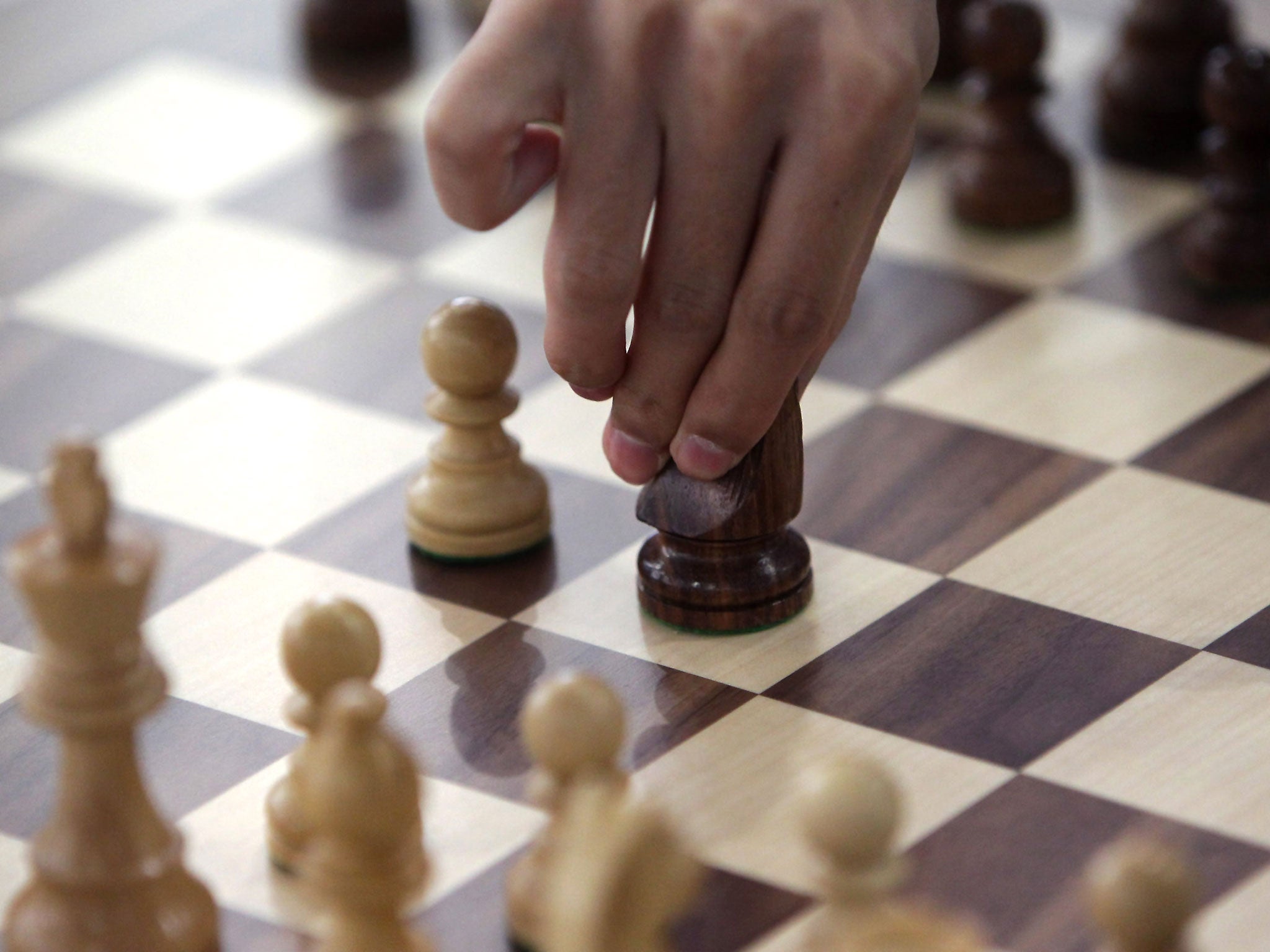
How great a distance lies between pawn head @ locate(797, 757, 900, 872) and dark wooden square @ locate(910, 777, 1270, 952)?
0.15 meters

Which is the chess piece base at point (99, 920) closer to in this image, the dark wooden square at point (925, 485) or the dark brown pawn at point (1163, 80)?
the dark wooden square at point (925, 485)

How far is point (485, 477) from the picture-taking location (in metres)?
1.27

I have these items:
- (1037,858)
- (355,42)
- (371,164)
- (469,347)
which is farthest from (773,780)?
(355,42)

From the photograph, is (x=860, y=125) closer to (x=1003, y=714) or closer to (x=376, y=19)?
(x=1003, y=714)

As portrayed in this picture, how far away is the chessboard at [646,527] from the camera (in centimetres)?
98

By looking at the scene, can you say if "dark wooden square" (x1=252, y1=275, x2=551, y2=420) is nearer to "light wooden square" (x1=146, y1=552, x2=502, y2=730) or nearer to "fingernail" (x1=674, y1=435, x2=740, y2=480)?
"light wooden square" (x1=146, y1=552, x2=502, y2=730)

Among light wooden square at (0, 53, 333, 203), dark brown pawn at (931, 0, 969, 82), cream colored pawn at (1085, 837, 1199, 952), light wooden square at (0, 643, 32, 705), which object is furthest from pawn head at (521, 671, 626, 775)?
dark brown pawn at (931, 0, 969, 82)

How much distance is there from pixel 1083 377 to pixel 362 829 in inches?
32.9

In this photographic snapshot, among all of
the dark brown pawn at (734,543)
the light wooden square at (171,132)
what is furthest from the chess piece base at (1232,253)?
the light wooden square at (171,132)

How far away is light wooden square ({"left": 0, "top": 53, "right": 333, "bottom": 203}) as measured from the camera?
1.92 metres

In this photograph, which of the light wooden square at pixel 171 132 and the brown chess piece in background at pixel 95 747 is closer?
the brown chess piece in background at pixel 95 747

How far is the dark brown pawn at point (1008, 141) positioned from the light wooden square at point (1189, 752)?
0.73 m

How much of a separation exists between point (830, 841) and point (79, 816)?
334 mm

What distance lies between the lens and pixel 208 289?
1.70 meters
